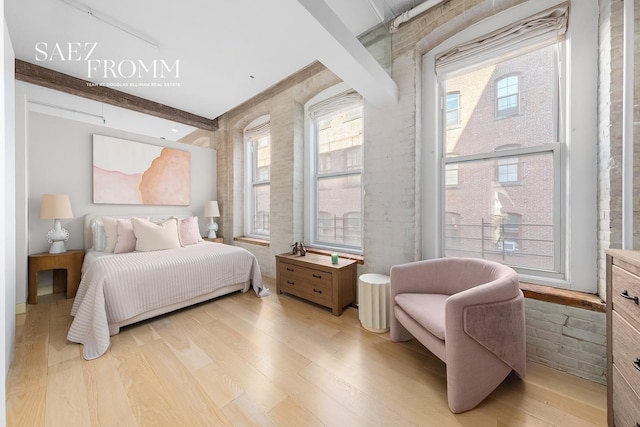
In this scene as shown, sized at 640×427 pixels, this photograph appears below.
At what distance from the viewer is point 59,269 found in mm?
2992

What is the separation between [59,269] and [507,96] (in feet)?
17.5

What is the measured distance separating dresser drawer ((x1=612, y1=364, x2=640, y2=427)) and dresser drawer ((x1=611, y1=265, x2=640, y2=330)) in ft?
0.99

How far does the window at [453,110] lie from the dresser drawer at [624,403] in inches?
78.8

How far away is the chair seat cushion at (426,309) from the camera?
1.47 metres

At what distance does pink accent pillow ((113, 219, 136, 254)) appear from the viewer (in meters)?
2.98

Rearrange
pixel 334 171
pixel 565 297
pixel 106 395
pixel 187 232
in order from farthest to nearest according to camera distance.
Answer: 1. pixel 187 232
2. pixel 334 171
3. pixel 565 297
4. pixel 106 395

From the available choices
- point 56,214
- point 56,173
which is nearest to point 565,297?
point 56,214

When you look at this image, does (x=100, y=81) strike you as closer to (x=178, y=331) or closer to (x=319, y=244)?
(x=178, y=331)

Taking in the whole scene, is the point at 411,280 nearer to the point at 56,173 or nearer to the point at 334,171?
the point at 334,171

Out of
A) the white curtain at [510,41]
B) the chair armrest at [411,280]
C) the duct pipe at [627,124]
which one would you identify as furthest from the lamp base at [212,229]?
the duct pipe at [627,124]

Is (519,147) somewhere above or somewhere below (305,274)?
above

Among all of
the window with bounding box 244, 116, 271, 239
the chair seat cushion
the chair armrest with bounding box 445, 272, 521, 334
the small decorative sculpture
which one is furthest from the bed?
the chair armrest with bounding box 445, 272, 521, 334

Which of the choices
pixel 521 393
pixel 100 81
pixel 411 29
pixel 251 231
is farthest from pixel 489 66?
pixel 100 81

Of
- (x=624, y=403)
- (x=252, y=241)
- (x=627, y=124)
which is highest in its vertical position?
(x=627, y=124)
